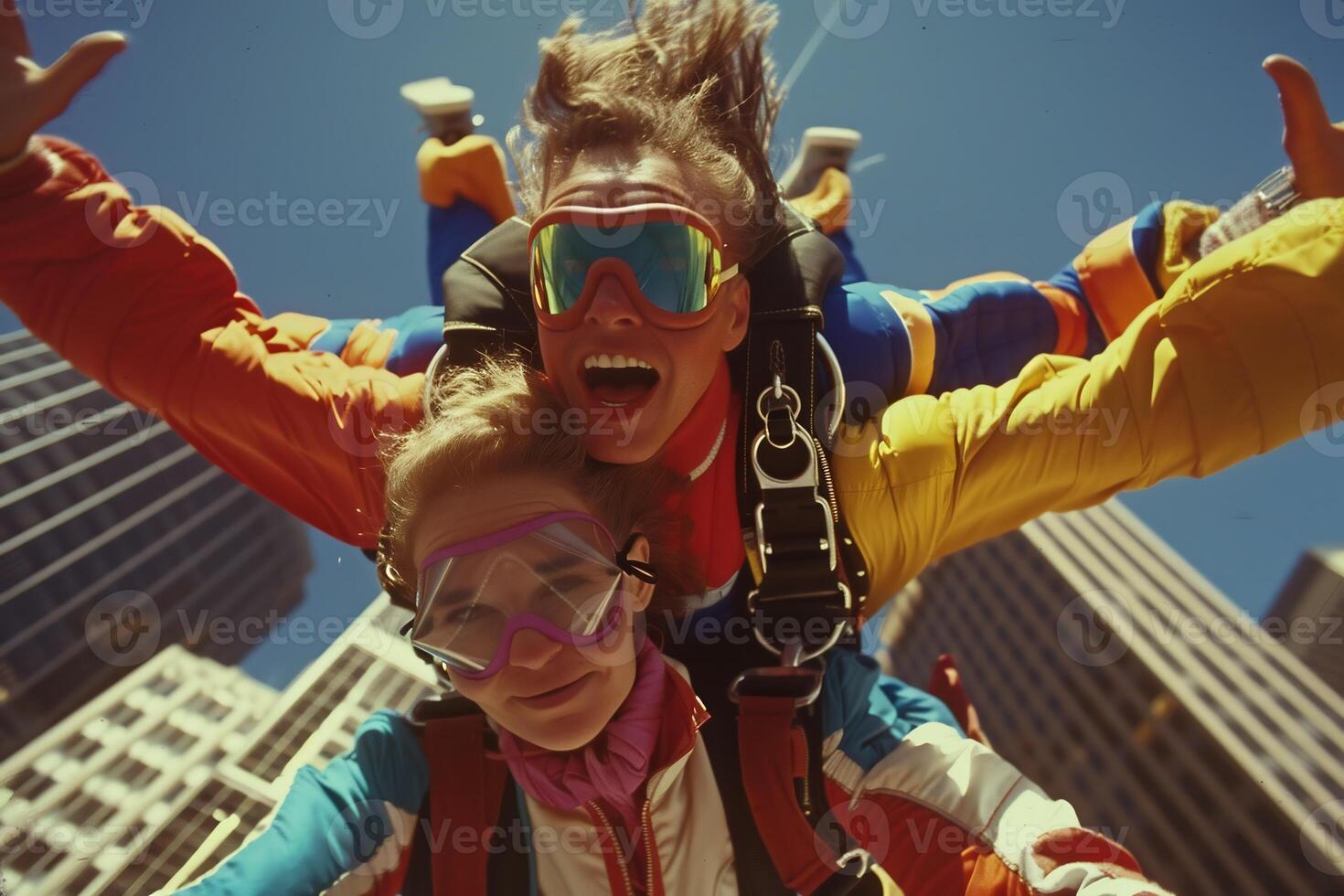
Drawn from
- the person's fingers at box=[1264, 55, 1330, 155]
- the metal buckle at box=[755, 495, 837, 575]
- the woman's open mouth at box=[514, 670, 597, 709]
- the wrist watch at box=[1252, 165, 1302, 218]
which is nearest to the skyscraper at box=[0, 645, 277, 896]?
the woman's open mouth at box=[514, 670, 597, 709]

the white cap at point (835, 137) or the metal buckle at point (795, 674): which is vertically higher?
the white cap at point (835, 137)

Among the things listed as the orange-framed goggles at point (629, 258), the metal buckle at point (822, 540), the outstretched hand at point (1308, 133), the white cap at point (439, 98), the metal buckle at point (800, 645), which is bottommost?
the metal buckle at point (800, 645)

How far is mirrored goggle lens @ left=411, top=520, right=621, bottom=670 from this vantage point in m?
1.02

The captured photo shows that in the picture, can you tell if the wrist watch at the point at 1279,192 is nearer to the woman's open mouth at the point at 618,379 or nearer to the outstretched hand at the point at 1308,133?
the outstretched hand at the point at 1308,133

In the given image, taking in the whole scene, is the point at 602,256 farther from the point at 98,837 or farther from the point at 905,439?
the point at 98,837

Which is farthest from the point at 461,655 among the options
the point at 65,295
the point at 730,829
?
the point at 65,295

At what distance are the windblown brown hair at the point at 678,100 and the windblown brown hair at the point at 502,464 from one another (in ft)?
1.46

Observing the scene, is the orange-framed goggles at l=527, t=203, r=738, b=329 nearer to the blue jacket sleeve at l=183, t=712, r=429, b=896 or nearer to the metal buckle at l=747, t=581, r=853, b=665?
the metal buckle at l=747, t=581, r=853, b=665

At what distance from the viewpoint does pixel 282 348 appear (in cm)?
170

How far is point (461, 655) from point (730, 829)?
638 mm

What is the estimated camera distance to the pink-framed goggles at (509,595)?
1.02m

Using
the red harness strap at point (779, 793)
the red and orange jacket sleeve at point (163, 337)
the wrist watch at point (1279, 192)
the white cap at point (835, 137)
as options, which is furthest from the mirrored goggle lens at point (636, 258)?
the white cap at point (835, 137)

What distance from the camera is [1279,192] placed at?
1334 millimetres

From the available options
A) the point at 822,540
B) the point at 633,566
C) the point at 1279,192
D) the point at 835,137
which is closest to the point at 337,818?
the point at 633,566
